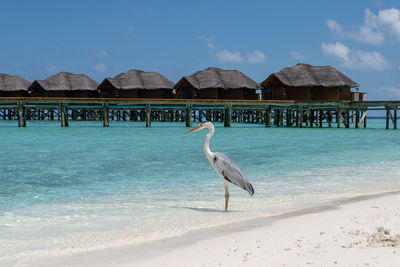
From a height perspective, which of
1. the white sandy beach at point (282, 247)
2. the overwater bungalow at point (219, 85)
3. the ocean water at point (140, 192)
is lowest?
the ocean water at point (140, 192)

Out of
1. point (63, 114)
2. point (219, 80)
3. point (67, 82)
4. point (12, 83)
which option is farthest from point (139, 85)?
point (12, 83)

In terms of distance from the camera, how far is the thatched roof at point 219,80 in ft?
137

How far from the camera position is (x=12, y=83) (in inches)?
2036

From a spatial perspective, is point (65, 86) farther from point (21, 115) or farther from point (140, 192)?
point (140, 192)

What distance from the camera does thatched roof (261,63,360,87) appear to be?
3878 cm

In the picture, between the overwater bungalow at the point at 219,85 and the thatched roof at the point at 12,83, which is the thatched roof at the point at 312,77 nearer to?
the overwater bungalow at the point at 219,85

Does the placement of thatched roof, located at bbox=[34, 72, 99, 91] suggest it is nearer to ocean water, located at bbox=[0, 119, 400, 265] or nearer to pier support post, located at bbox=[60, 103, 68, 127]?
pier support post, located at bbox=[60, 103, 68, 127]

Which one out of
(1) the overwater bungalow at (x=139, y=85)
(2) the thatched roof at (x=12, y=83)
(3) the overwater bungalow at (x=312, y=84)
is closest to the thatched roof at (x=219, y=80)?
(1) the overwater bungalow at (x=139, y=85)

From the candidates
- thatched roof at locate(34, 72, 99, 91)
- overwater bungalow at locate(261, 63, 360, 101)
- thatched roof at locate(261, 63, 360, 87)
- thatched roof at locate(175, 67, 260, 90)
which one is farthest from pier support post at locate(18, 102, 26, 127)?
overwater bungalow at locate(261, 63, 360, 101)

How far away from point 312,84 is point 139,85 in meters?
17.4

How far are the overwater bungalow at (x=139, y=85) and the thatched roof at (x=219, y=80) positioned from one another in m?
2.19

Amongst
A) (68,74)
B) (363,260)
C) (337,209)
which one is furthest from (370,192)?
(68,74)

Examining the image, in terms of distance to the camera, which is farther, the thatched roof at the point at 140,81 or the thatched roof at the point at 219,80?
the thatched roof at the point at 140,81

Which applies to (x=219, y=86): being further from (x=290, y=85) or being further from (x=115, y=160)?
(x=115, y=160)
